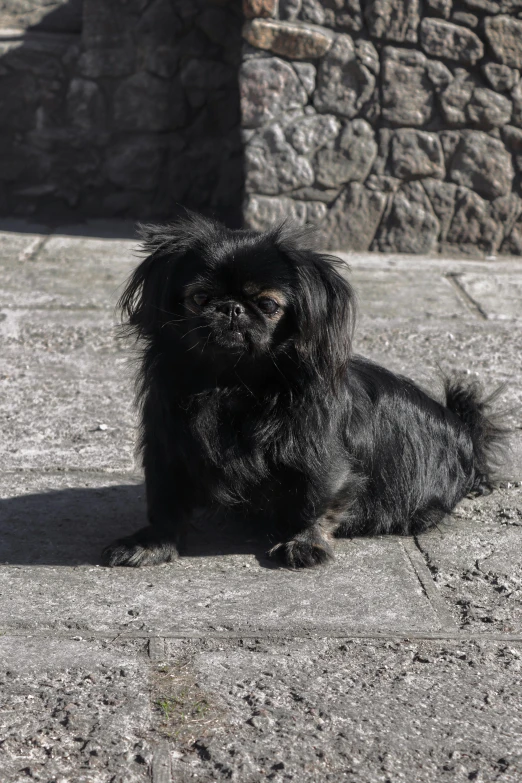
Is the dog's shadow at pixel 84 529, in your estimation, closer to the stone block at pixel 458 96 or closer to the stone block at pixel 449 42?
the stone block at pixel 458 96

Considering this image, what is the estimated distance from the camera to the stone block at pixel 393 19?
22.2ft

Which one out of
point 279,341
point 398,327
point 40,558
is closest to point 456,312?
point 398,327

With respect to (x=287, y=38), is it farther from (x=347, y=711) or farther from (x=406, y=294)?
(x=347, y=711)

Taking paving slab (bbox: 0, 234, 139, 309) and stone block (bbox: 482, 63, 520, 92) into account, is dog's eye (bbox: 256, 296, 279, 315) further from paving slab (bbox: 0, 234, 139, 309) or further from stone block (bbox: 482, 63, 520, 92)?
stone block (bbox: 482, 63, 520, 92)

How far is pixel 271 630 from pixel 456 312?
365 cm

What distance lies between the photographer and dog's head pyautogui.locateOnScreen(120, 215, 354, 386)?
2.80 meters

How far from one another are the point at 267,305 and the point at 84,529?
3.51 ft

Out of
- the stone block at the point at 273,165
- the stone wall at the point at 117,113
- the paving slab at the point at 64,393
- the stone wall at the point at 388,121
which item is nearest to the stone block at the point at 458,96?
the stone wall at the point at 388,121

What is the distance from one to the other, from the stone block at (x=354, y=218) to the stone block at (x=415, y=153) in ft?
0.86

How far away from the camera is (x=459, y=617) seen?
273 cm

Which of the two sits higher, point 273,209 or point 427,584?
point 273,209

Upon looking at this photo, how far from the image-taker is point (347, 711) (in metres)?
2.22

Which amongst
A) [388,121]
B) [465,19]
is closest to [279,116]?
[388,121]

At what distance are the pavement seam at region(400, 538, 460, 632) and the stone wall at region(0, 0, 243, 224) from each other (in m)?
4.99
